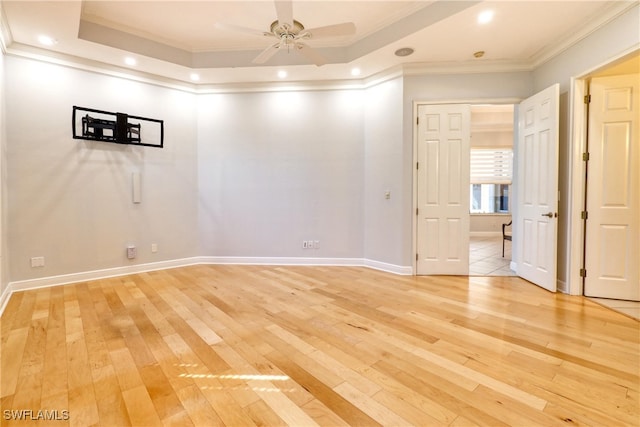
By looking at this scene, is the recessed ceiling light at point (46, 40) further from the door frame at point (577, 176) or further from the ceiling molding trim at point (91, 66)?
the door frame at point (577, 176)

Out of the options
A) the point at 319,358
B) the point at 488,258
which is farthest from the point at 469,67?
the point at 319,358

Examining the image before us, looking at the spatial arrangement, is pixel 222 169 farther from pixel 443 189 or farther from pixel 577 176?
pixel 577 176

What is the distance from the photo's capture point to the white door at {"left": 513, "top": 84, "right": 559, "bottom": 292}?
141 inches

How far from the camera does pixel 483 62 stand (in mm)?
4160

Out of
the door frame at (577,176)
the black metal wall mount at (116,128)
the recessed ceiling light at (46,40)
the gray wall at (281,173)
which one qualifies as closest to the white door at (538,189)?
the door frame at (577,176)

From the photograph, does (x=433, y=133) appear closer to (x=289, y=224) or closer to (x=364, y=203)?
(x=364, y=203)

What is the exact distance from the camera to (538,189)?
3.85m

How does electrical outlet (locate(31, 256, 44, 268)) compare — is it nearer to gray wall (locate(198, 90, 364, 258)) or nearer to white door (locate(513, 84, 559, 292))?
gray wall (locate(198, 90, 364, 258))

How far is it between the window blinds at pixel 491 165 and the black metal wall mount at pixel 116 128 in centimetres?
827

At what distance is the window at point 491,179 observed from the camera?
8.76m

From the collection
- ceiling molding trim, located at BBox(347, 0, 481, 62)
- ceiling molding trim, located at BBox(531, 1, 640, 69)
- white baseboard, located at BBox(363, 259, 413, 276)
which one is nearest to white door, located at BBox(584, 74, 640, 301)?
ceiling molding trim, located at BBox(531, 1, 640, 69)

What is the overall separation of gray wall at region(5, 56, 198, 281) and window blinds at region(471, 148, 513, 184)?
25.7 feet

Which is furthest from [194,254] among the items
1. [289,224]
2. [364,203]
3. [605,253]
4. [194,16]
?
[605,253]

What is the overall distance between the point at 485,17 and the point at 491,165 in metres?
6.64
